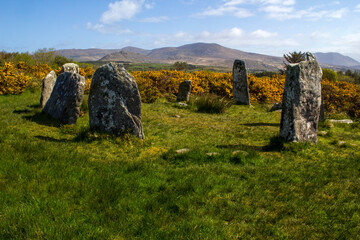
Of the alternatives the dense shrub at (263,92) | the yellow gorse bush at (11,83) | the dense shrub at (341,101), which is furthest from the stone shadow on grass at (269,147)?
the yellow gorse bush at (11,83)

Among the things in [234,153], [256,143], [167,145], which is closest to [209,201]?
[234,153]

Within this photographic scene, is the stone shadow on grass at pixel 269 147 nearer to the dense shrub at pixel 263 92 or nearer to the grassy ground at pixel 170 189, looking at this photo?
the grassy ground at pixel 170 189

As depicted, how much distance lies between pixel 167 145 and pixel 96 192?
4084 mm

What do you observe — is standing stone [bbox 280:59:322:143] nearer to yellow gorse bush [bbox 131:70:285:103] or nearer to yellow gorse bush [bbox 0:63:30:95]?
yellow gorse bush [bbox 131:70:285:103]

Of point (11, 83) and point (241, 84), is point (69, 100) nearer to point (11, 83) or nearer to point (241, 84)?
point (11, 83)

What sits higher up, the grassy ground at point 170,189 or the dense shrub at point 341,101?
the dense shrub at point 341,101

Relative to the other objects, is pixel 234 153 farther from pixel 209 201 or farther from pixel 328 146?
pixel 328 146

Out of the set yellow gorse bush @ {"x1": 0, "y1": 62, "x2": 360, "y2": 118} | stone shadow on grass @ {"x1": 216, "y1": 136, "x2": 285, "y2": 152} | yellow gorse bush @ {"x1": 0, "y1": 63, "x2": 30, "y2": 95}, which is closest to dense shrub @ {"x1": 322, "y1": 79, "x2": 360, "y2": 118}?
yellow gorse bush @ {"x1": 0, "y1": 62, "x2": 360, "y2": 118}

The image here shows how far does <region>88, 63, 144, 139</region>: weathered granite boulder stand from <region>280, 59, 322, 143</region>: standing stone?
5144 mm

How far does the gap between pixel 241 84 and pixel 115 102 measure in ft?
43.0

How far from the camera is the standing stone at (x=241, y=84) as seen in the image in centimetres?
Result: 1898

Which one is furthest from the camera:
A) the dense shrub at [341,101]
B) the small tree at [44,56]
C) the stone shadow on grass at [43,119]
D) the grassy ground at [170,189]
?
the small tree at [44,56]

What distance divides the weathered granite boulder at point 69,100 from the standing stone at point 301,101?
7828 millimetres

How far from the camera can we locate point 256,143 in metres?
9.24
